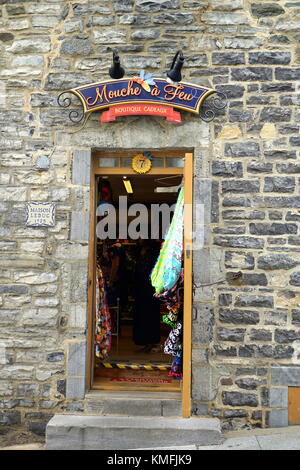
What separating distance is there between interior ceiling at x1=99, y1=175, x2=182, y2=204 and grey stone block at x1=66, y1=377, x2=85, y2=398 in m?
2.52

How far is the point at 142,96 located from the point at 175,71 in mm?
425

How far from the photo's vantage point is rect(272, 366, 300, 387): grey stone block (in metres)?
4.43

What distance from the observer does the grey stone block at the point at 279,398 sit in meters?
4.41

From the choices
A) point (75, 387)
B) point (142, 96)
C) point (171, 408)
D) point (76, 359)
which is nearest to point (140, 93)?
point (142, 96)

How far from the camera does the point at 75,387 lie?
14.8ft

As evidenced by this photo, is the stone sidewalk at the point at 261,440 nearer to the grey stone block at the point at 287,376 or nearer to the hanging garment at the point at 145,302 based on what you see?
the grey stone block at the point at 287,376

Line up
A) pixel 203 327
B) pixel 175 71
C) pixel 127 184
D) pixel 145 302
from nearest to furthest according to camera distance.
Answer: pixel 175 71 < pixel 203 327 < pixel 127 184 < pixel 145 302

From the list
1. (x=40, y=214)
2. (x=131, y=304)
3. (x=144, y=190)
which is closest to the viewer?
(x=40, y=214)

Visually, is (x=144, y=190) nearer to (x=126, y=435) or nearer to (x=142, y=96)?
(x=142, y=96)

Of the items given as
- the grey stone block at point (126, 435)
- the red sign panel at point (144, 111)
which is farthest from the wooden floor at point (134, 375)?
the red sign panel at point (144, 111)

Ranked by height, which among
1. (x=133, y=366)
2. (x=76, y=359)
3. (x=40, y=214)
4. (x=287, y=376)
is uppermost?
(x=40, y=214)

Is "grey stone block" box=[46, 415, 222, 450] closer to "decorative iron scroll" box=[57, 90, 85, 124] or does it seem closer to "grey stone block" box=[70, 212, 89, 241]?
"grey stone block" box=[70, 212, 89, 241]

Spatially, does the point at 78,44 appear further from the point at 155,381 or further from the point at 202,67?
the point at 155,381

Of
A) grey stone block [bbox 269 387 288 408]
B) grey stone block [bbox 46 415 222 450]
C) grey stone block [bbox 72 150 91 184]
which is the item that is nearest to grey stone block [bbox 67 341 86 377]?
grey stone block [bbox 46 415 222 450]
